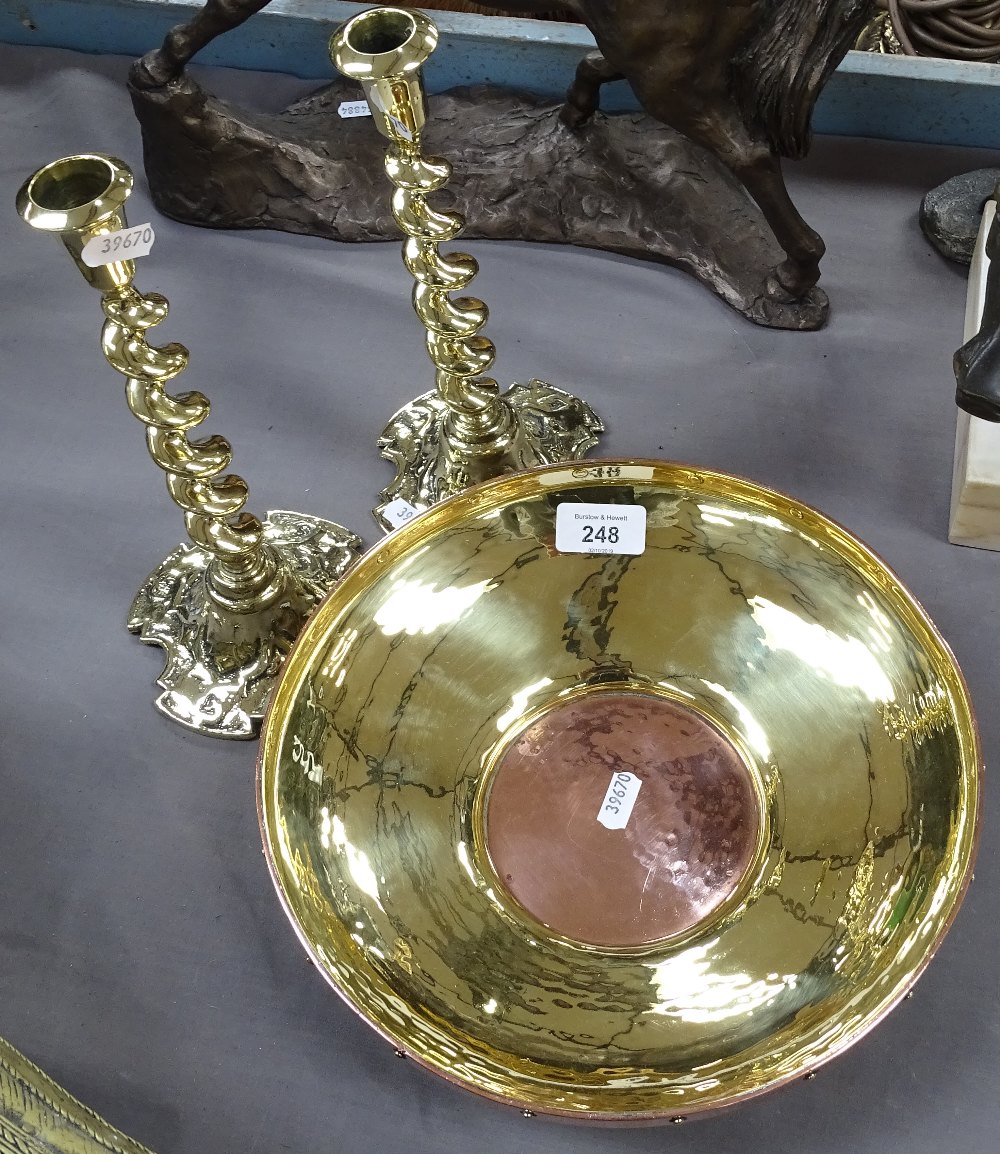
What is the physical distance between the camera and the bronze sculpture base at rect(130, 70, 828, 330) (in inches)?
46.5

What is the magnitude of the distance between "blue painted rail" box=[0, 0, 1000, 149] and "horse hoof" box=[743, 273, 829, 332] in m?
0.27

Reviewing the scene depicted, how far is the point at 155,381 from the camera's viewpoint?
0.76m

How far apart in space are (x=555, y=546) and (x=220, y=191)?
67cm

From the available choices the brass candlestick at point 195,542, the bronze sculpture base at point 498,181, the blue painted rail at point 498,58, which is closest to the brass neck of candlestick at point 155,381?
the brass candlestick at point 195,542

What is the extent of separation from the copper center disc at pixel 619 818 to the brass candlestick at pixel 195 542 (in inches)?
9.7

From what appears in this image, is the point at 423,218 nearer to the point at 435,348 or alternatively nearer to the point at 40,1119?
the point at 435,348

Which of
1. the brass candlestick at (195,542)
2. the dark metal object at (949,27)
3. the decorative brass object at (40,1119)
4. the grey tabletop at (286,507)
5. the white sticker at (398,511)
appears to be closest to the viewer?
the decorative brass object at (40,1119)

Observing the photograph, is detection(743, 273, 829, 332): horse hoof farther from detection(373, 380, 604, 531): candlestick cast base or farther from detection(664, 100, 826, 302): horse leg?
detection(373, 380, 604, 531): candlestick cast base

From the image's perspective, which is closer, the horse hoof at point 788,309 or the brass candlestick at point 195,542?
the brass candlestick at point 195,542

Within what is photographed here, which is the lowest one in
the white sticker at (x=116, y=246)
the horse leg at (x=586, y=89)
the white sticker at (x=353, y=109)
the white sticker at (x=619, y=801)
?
the white sticker at (x=619, y=801)

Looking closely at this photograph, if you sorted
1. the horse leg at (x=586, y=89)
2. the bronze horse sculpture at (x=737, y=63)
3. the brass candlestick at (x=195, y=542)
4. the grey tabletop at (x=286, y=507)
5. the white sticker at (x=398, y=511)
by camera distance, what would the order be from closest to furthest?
the brass candlestick at (x=195, y=542), the grey tabletop at (x=286, y=507), the bronze horse sculpture at (x=737, y=63), the white sticker at (x=398, y=511), the horse leg at (x=586, y=89)

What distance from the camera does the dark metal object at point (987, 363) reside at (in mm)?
771

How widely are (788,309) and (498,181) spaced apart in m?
0.35

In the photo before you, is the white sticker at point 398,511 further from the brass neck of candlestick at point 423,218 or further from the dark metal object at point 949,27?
the dark metal object at point 949,27
